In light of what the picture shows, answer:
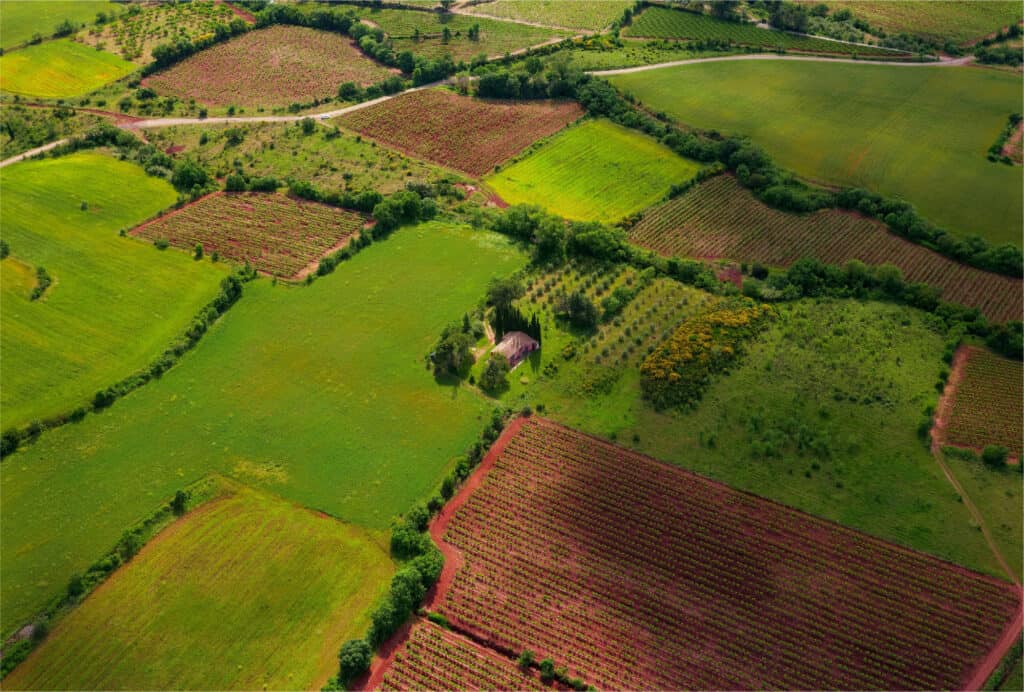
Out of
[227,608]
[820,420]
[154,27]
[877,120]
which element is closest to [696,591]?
[820,420]

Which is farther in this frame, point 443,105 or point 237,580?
point 443,105

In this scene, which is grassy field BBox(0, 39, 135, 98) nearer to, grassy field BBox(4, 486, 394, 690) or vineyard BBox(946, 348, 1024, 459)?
grassy field BBox(4, 486, 394, 690)

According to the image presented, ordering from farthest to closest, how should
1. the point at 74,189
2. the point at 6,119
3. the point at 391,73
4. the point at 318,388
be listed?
the point at 391,73
the point at 6,119
the point at 74,189
the point at 318,388

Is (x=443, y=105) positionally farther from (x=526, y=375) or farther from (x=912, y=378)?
(x=912, y=378)

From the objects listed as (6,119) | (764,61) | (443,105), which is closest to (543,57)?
(443,105)

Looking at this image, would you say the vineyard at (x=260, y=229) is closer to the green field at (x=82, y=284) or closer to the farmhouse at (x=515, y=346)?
the green field at (x=82, y=284)

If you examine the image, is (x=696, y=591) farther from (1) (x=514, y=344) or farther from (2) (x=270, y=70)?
(2) (x=270, y=70)

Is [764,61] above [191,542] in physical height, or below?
above
